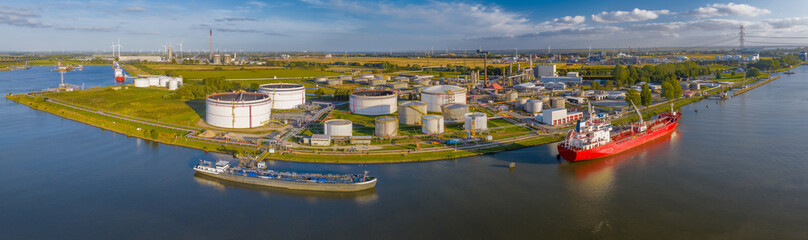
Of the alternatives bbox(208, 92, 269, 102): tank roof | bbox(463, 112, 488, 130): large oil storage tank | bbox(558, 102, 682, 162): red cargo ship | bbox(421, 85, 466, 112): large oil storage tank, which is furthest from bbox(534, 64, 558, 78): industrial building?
bbox(208, 92, 269, 102): tank roof

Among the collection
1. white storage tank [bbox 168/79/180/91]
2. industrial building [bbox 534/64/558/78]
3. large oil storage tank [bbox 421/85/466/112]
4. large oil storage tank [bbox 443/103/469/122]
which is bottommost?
large oil storage tank [bbox 443/103/469/122]

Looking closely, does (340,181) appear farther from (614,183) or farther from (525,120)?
(525,120)

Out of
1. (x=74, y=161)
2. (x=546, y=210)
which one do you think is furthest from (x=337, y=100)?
(x=546, y=210)

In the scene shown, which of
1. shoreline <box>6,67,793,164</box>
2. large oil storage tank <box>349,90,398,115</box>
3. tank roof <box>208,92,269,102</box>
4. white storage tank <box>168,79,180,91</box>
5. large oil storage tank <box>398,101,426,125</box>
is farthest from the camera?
white storage tank <box>168,79,180,91</box>

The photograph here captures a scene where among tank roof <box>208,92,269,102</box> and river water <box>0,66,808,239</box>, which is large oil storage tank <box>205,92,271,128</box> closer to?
tank roof <box>208,92,269,102</box>

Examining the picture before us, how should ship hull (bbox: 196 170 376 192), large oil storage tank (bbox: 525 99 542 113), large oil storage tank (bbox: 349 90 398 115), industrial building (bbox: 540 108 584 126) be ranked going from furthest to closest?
large oil storage tank (bbox: 525 99 542 113)
large oil storage tank (bbox: 349 90 398 115)
industrial building (bbox: 540 108 584 126)
ship hull (bbox: 196 170 376 192)

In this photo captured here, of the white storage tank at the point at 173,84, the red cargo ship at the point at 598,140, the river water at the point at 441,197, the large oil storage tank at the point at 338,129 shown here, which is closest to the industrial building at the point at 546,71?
the red cargo ship at the point at 598,140

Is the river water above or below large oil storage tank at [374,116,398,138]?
below
